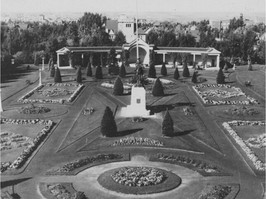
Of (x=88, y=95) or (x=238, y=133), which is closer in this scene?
(x=238, y=133)

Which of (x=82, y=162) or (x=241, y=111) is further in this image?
(x=241, y=111)

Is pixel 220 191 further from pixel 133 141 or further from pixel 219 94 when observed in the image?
pixel 219 94

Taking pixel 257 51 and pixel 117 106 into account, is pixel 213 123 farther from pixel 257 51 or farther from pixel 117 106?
pixel 257 51

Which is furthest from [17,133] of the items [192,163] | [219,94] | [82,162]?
[219,94]

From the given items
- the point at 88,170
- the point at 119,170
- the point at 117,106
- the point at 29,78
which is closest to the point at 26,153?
the point at 88,170

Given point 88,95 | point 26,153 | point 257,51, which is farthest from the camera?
point 257,51

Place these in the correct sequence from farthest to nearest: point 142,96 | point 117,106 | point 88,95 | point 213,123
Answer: point 88,95 → point 117,106 → point 142,96 → point 213,123

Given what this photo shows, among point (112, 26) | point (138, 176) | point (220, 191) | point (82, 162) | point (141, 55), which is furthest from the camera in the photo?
point (112, 26)

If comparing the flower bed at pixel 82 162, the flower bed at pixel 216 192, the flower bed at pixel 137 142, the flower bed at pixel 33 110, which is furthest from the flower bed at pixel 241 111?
the flower bed at pixel 216 192
